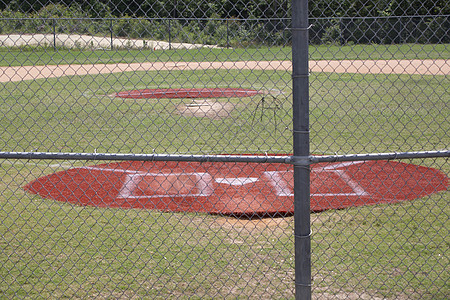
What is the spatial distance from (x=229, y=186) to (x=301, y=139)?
4.07 meters

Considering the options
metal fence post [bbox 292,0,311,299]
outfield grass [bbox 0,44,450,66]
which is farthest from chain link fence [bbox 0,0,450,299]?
outfield grass [bbox 0,44,450,66]

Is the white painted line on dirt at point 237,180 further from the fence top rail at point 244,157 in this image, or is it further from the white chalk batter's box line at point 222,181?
the fence top rail at point 244,157

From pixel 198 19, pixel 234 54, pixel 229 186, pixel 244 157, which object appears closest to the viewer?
pixel 244 157

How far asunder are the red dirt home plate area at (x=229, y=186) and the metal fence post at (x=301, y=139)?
257 cm

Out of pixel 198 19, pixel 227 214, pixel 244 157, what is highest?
pixel 198 19

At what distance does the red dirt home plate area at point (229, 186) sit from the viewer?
7230mm

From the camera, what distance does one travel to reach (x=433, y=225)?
6.49m

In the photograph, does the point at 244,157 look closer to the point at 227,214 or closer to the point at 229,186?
the point at 227,214

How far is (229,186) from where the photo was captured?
7.87 metres

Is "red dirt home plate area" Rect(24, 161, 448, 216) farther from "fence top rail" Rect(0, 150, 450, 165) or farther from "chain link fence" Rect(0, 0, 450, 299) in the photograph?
"fence top rail" Rect(0, 150, 450, 165)

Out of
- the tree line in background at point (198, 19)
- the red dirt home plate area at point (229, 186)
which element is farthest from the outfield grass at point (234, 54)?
the red dirt home plate area at point (229, 186)

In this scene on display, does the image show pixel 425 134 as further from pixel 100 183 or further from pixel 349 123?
pixel 100 183


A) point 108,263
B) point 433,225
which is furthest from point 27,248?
point 433,225

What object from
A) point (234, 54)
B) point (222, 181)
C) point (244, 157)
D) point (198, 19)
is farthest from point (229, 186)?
point (234, 54)
